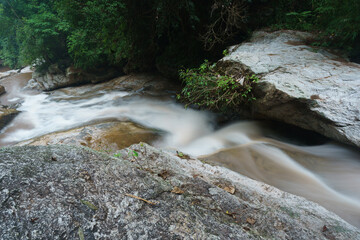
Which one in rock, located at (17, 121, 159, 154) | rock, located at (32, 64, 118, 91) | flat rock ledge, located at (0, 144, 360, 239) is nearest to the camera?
flat rock ledge, located at (0, 144, 360, 239)

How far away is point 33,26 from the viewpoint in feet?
39.4

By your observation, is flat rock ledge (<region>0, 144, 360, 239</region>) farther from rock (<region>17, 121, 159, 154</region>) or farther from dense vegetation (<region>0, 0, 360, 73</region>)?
dense vegetation (<region>0, 0, 360, 73</region>)

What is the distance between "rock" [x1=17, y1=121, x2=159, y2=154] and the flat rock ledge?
2.19 meters

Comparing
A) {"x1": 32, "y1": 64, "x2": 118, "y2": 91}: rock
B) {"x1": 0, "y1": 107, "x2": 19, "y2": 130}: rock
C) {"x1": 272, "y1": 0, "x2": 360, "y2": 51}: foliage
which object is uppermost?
{"x1": 272, "y1": 0, "x2": 360, "y2": 51}: foliage

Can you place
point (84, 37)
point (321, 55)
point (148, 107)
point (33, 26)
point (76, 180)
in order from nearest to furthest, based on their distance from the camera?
point (76, 180), point (321, 55), point (148, 107), point (84, 37), point (33, 26)

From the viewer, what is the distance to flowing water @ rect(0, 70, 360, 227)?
9.08 ft

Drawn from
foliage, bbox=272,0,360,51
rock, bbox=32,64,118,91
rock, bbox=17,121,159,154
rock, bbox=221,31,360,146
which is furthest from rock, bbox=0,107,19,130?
foliage, bbox=272,0,360,51

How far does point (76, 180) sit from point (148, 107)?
5894 mm

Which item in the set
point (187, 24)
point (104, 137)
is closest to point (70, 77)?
point (187, 24)

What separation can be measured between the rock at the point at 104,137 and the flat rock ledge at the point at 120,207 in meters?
2.19

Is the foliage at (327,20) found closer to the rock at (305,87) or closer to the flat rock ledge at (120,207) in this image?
the rock at (305,87)

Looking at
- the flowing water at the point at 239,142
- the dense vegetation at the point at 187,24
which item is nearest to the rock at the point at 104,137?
the flowing water at the point at 239,142

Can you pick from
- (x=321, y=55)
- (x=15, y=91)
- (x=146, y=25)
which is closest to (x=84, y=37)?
(x=146, y=25)

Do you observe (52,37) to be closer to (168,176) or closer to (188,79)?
(188,79)
